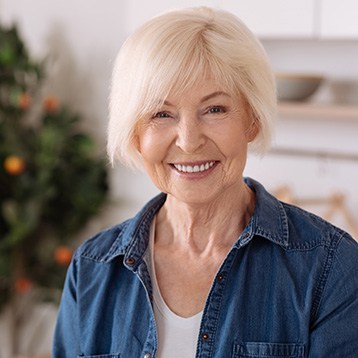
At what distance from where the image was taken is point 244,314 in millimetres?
1597

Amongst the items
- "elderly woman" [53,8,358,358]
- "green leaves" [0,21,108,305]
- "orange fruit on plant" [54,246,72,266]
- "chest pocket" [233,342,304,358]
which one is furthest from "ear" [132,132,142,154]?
"orange fruit on plant" [54,246,72,266]

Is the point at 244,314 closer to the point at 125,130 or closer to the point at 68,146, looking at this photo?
the point at 125,130

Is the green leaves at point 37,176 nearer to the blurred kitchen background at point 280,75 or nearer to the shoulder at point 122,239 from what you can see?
the blurred kitchen background at point 280,75

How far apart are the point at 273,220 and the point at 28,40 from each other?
2.53 metres

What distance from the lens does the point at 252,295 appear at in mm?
1608

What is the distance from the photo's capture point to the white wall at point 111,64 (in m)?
3.20

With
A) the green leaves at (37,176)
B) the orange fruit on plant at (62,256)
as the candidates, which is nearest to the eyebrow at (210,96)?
the green leaves at (37,176)

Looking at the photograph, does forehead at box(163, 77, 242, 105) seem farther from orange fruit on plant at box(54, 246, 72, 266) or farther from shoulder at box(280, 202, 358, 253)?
orange fruit on plant at box(54, 246, 72, 266)

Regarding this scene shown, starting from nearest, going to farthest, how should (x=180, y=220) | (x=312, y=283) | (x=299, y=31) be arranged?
(x=312, y=283) → (x=180, y=220) → (x=299, y=31)

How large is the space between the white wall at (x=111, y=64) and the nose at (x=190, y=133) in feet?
5.56

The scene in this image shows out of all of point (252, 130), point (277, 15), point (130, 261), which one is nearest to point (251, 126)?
point (252, 130)

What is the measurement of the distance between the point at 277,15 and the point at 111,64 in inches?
37.1

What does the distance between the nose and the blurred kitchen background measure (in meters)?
1.46

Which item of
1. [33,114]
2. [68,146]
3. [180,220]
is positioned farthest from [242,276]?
[33,114]
